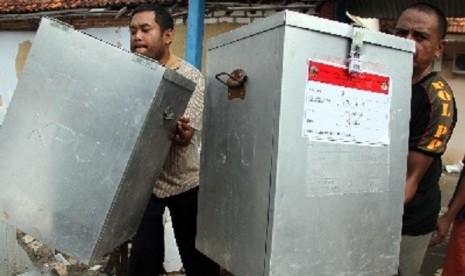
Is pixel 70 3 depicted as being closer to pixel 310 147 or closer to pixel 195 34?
pixel 195 34

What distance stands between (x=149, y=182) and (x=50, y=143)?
1.28 ft

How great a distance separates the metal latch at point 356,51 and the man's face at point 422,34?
1.47 feet

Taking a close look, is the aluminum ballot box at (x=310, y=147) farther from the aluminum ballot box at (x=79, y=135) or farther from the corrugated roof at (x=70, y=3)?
the corrugated roof at (x=70, y=3)

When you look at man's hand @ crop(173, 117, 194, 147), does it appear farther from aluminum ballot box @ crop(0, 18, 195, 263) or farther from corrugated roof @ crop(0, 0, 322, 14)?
corrugated roof @ crop(0, 0, 322, 14)

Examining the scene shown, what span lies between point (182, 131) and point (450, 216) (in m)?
1.20

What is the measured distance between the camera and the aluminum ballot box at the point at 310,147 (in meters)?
1.19

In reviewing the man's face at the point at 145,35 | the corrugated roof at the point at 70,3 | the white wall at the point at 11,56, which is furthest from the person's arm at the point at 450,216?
the white wall at the point at 11,56

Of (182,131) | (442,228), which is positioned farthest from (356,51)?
(442,228)

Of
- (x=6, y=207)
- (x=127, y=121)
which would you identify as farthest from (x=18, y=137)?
(x=127, y=121)

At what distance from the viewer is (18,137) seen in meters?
1.50

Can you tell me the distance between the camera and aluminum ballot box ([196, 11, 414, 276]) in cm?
119

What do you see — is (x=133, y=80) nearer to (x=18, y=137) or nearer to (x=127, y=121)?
(x=127, y=121)

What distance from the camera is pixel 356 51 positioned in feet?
4.12

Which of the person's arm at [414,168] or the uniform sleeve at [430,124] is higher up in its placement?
the uniform sleeve at [430,124]
